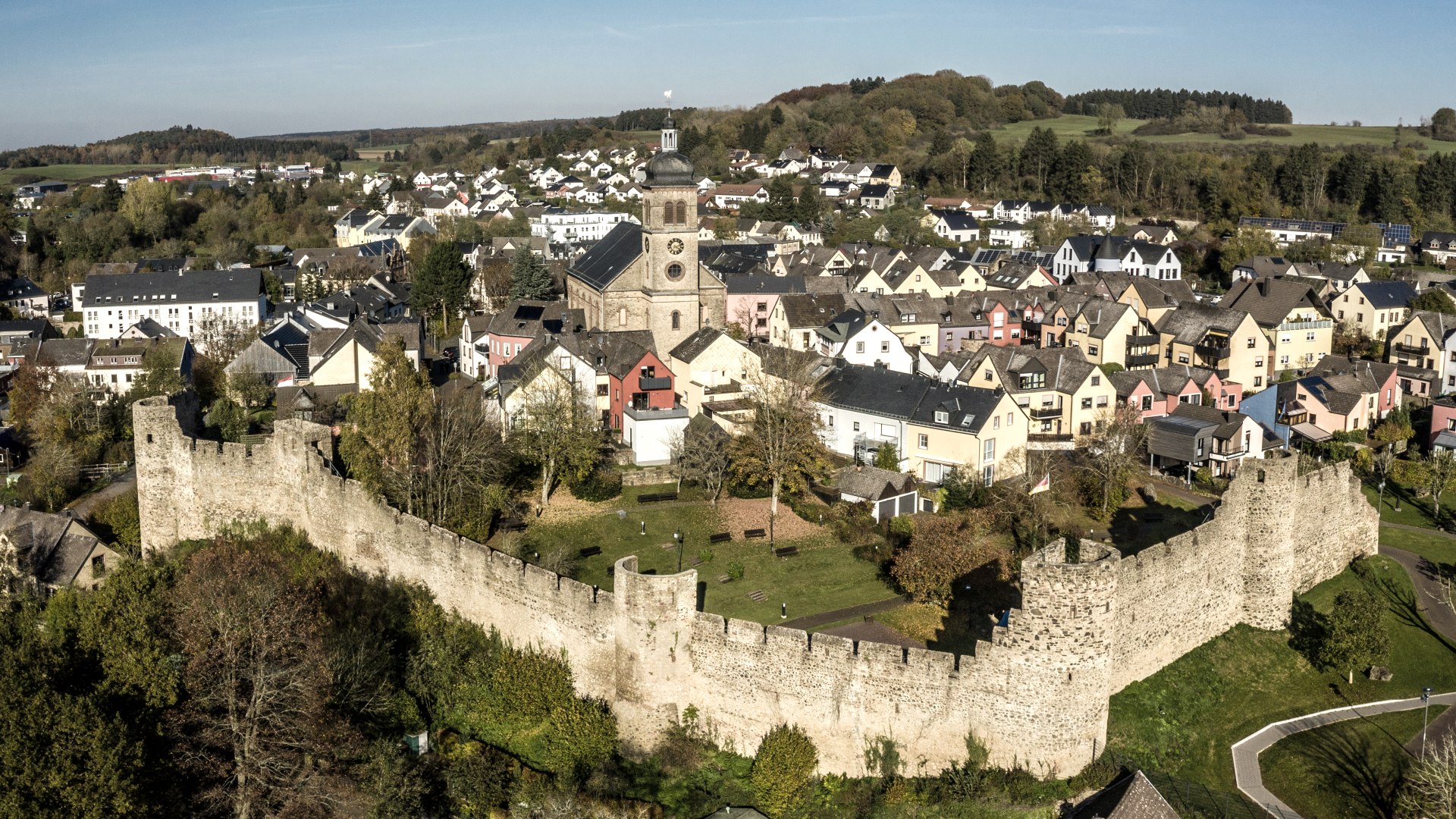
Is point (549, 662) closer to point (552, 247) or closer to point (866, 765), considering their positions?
point (866, 765)

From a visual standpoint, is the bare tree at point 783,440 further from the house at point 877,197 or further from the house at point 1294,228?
the house at point 877,197

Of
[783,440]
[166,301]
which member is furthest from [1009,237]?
[783,440]

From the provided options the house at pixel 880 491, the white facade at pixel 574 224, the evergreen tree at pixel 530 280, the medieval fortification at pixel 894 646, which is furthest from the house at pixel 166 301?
the medieval fortification at pixel 894 646

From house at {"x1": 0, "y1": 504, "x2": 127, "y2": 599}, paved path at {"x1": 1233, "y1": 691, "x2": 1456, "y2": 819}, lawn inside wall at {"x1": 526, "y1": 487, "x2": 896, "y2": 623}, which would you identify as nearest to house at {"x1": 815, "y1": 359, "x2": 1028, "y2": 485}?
lawn inside wall at {"x1": 526, "y1": 487, "x2": 896, "y2": 623}

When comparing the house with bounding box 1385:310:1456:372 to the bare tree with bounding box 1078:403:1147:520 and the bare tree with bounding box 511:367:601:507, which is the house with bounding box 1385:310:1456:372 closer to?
the bare tree with bounding box 1078:403:1147:520

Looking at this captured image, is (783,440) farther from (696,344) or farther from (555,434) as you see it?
(696,344)
